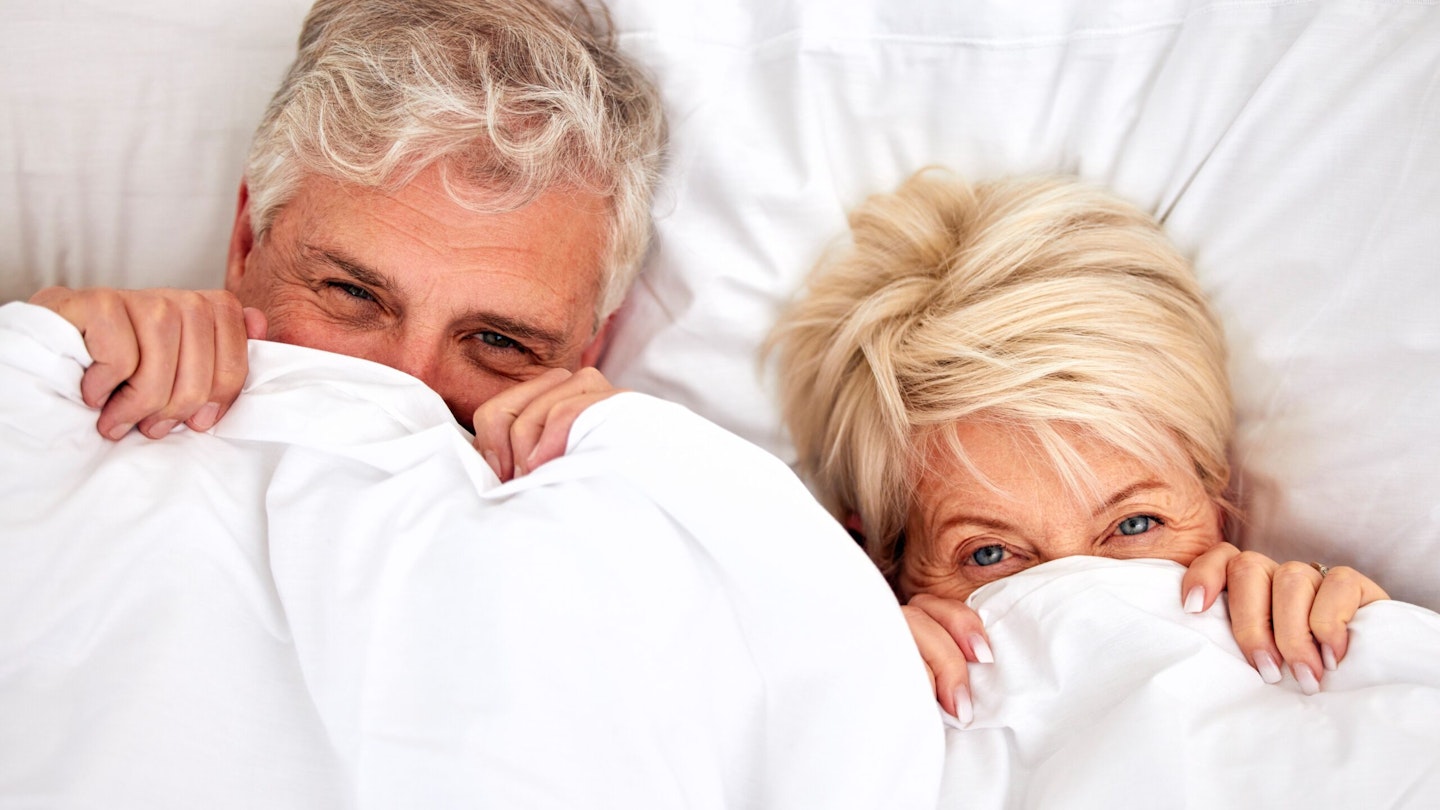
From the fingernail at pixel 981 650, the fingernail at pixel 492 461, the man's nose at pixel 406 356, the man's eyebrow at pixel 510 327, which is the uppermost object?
the man's eyebrow at pixel 510 327

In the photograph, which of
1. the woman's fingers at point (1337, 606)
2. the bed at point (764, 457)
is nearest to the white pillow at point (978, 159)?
the bed at point (764, 457)

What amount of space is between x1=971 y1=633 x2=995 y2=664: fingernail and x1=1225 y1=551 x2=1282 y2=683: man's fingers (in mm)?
251

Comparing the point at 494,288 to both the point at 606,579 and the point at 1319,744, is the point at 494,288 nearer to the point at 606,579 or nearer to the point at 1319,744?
the point at 606,579

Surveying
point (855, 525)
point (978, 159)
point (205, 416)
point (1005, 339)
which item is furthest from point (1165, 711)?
point (205, 416)

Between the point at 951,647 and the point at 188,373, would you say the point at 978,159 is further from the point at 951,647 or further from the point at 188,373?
the point at 188,373

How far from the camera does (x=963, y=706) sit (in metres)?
1.10

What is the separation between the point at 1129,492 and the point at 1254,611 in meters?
0.20

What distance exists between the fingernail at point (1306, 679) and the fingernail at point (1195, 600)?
10 cm

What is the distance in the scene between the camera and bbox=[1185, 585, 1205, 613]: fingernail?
1.14 metres

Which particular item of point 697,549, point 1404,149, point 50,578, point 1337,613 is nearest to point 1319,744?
point 1337,613

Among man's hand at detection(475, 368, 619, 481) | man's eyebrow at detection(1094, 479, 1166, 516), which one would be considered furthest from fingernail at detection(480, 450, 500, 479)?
man's eyebrow at detection(1094, 479, 1166, 516)

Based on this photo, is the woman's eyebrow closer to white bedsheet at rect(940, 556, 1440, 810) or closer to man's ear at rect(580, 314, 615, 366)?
white bedsheet at rect(940, 556, 1440, 810)

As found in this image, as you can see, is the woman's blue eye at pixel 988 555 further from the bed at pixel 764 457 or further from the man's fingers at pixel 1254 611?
the man's fingers at pixel 1254 611

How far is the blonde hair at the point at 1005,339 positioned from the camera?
128 cm
